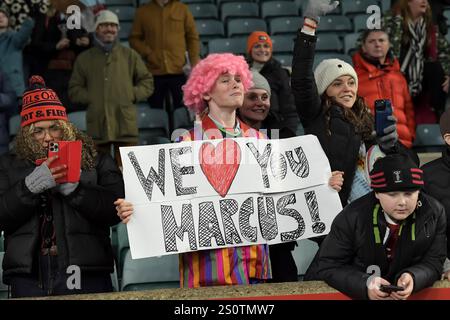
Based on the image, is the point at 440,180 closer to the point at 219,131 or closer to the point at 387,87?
the point at 219,131

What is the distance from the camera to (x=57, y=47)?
852 cm

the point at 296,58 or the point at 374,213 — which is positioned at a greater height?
the point at 296,58

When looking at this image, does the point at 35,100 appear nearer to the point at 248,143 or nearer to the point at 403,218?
the point at 248,143

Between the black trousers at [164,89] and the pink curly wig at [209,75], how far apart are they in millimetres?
3691

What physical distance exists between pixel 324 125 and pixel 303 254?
846mm

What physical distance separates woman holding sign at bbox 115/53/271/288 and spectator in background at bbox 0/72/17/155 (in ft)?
Answer: 11.0

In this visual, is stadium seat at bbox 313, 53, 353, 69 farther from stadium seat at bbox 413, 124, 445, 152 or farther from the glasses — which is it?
the glasses

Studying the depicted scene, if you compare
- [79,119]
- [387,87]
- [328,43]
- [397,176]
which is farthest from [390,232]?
[328,43]

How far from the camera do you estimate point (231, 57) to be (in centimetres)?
495

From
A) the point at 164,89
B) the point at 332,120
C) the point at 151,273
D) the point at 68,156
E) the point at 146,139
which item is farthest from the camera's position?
the point at 164,89

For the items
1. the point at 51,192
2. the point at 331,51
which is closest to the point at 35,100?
the point at 51,192

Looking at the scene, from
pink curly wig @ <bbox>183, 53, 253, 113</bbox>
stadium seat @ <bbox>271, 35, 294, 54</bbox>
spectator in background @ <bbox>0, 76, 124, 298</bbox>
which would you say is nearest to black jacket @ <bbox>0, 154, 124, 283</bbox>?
spectator in background @ <bbox>0, 76, 124, 298</bbox>

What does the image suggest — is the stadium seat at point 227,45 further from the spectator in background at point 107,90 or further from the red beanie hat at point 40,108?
the red beanie hat at point 40,108

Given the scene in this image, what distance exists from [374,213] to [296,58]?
1156 mm
